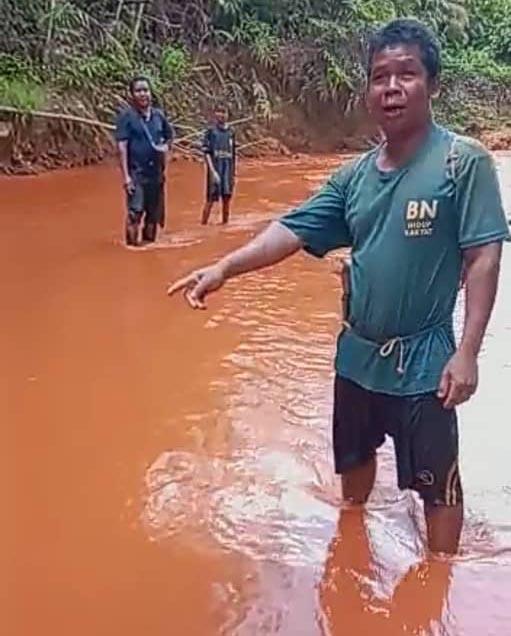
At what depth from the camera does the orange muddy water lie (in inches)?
131

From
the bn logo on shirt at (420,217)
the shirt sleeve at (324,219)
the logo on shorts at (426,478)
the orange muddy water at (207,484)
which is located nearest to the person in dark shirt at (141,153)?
the orange muddy water at (207,484)

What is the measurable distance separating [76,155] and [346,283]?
13.1 metres

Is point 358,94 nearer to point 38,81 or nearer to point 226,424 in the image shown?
point 38,81

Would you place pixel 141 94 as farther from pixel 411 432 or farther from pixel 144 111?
pixel 411 432

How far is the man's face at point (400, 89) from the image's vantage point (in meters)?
3.10

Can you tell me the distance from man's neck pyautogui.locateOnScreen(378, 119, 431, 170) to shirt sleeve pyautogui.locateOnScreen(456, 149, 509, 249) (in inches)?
7.1

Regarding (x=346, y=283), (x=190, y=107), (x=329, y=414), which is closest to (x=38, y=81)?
(x=190, y=107)

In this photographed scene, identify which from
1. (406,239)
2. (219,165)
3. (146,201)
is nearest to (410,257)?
(406,239)

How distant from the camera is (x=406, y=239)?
314 cm

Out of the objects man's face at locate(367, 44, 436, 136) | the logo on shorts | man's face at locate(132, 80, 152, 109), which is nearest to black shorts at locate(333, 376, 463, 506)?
the logo on shorts

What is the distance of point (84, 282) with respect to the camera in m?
8.20

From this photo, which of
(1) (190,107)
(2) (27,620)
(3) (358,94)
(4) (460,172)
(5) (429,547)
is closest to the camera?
(4) (460,172)

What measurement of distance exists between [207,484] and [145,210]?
5723 mm

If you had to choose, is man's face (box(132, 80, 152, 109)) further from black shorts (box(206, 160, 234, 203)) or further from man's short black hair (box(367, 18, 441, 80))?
man's short black hair (box(367, 18, 441, 80))
